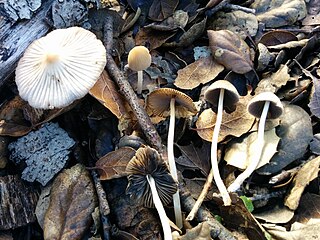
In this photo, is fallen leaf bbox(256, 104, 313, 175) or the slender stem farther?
fallen leaf bbox(256, 104, 313, 175)

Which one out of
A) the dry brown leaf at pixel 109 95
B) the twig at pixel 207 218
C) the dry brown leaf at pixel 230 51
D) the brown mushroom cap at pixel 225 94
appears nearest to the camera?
the twig at pixel 207 218

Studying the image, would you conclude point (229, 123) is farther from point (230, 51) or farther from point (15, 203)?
point (15, 203)

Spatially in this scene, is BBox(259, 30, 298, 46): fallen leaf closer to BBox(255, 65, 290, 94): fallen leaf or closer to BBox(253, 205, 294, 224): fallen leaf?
BBox(255, 65, 290, 94): fallen leaf

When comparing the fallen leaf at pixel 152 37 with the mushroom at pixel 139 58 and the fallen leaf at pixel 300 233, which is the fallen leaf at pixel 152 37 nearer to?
the mushroom at pixel 139 58

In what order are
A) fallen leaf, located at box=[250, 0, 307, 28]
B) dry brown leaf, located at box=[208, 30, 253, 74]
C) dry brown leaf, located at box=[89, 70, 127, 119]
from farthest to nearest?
fallen leaf, located at box=[250, 0, 307, 28] < dry brown leaf, located at box=[208, 30, 253, 74] < dry brown leaf, located at box=[89, 70, 127, 119]

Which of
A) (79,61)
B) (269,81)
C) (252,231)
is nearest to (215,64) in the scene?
(269,81)

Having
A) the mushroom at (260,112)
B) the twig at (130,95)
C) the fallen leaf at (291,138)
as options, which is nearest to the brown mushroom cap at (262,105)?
the mushroom at (260,112)

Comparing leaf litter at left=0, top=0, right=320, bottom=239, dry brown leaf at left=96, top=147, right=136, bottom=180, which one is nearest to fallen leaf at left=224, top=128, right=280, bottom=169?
leaf litter at left=0, top=0, right=320, bottom=239
